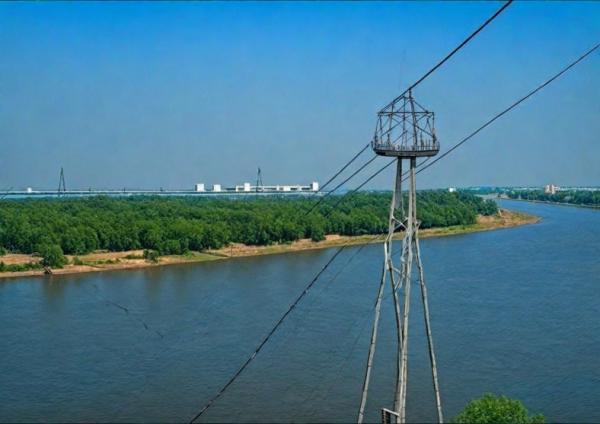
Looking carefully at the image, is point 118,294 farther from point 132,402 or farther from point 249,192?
point 249,192

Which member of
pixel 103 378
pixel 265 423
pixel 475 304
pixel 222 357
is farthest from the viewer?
pixel 475 304

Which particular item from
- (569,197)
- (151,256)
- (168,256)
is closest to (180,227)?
(168,256)

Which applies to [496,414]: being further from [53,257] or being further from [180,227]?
[180,227]

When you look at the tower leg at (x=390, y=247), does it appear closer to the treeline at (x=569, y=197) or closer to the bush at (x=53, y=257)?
the bush at (x=53, y=257)

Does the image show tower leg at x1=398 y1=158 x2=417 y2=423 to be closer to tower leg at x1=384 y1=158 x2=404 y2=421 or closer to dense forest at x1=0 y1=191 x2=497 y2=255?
tower leg at x1=384 y1=158 x2=404 y2=421

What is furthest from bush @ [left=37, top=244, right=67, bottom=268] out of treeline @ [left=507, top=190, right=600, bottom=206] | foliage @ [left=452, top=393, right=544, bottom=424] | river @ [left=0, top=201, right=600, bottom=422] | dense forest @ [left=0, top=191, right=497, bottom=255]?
treeline @ [left=507, top=190, right=600, bottom=206]

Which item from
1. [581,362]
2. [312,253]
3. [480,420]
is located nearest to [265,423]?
[480,420]
